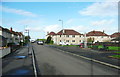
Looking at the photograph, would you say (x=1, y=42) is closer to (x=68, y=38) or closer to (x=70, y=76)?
(x=70, y=76)

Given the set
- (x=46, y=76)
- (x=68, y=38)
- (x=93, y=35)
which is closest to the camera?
(x=46, y=76)

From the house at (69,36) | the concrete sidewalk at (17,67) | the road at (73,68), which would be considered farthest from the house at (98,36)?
the concrete sidewalk at (17,67)

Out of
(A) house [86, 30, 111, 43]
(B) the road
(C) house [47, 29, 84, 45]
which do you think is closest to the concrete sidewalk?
(B) the road

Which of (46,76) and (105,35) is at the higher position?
(105,35)

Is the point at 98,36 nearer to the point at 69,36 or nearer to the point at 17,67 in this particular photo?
the point at 69,36

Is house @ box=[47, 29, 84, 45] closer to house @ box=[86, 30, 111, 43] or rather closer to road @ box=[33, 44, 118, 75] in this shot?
house @ box=[86, 30, 111, 43]

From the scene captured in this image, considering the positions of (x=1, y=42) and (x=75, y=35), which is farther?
(x=75, y=35)

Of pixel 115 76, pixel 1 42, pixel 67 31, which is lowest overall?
pixel 115 76

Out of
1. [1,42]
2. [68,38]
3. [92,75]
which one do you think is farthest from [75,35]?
[92,75]

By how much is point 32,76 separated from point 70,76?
2.11m

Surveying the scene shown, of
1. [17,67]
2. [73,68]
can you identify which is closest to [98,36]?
[73,68]

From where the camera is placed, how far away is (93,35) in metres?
87.1

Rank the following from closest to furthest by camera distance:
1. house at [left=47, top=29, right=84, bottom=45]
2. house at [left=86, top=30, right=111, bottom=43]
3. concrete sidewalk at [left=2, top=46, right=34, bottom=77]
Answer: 1. concrete sidewalk at [left=2, top=46, right=34, bottom=77]
2. house at [left=47, top=29, right=84, bottom=45]
3. house at [left=86, top=30, right=111, bottom=43]

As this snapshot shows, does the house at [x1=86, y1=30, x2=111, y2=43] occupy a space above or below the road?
above
